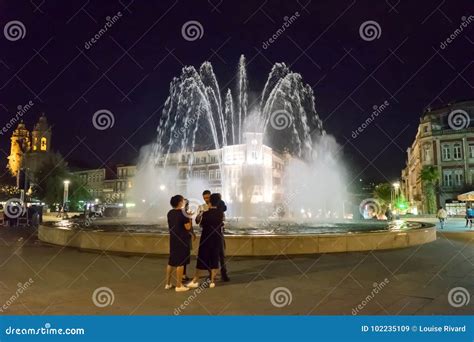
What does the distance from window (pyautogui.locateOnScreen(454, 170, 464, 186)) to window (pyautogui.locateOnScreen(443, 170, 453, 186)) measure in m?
0.53

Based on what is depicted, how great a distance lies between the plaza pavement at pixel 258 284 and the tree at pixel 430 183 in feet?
167

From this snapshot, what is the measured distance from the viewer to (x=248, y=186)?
3288 centimetres

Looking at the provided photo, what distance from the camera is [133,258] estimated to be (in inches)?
424

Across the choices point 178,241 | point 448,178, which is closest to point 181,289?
point 178,241

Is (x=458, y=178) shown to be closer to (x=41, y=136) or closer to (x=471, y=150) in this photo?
(x=471, y=150)

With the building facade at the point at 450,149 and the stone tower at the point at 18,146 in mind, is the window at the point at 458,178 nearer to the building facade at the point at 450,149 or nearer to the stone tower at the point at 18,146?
the building facade at the point at 450,149

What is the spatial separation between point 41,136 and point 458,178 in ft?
315

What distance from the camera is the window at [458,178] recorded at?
5775 centimetres

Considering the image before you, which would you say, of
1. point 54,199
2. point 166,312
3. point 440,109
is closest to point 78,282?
point 166,312

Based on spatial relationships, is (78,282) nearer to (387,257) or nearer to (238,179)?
(387,257)

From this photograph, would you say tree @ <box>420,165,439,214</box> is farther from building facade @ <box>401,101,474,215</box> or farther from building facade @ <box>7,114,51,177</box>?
building facade @ <box>7,114,51,177</box>

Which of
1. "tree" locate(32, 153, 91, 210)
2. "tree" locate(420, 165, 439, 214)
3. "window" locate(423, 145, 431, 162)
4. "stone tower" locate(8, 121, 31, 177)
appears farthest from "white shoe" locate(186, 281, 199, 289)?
"stone tower" locate(8, 121, 31, 177)

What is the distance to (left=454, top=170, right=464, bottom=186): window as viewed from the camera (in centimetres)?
5775

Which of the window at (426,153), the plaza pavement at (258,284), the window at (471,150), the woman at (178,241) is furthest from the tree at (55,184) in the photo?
the woman at (178,241)
